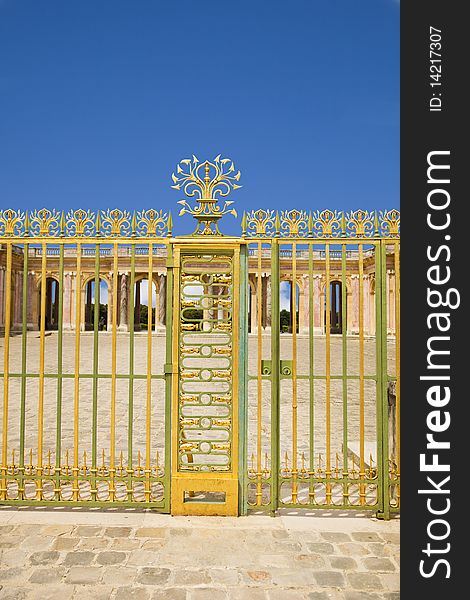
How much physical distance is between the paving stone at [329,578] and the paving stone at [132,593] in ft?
3.90

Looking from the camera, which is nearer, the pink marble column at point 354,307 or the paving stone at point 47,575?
the paving stone at point 47,575

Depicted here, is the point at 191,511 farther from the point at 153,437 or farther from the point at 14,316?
the point at 14,316

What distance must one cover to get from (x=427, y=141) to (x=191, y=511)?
12.3ft

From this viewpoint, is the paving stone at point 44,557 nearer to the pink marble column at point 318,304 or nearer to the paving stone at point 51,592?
the paving stone at point 51,592

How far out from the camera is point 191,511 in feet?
15.5

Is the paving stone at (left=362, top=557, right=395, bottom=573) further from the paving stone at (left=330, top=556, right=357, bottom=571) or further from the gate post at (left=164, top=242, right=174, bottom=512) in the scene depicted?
the gate post at (left=164, top=242, right=174, bottom=512)

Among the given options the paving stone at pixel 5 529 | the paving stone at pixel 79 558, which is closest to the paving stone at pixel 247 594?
the paving stone at pixel 79 558

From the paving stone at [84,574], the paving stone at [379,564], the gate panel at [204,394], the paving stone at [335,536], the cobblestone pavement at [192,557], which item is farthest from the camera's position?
the gate panel at [204,394]

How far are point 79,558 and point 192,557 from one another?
85cm

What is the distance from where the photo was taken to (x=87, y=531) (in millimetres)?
4352

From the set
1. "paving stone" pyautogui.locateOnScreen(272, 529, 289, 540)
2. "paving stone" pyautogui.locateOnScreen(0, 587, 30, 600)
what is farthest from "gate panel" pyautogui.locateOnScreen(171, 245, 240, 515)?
"paving stone" pyautogui.locateOnScreen(0, 587, 30, 600)

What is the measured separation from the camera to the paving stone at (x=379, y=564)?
3.74 metres

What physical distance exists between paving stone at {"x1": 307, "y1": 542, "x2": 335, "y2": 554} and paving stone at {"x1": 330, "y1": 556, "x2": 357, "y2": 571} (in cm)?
11

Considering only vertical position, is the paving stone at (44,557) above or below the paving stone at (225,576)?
above
